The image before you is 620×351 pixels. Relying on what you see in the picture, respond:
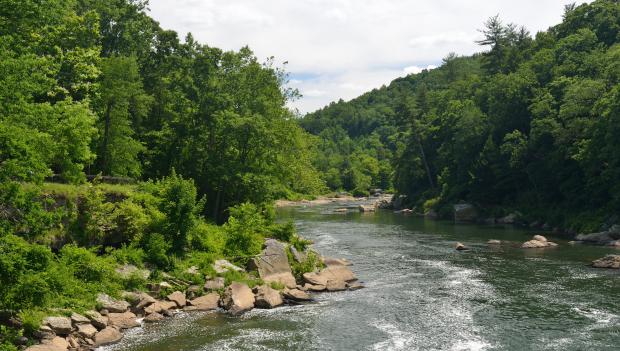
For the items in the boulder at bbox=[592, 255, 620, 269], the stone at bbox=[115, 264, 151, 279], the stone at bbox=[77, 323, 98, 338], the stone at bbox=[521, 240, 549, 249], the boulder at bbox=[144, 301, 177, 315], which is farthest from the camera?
the stone at bbox=[521, 240, 549, 249]

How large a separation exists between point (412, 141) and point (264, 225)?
2961 inches

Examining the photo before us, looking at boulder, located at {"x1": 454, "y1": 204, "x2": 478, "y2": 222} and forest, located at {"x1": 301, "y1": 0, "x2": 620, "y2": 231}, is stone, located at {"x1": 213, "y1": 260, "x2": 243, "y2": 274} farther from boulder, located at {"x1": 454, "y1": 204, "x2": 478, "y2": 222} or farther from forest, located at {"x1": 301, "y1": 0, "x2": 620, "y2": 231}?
boulder, located at {"x1": 454, "y1": 204, "x2": 478, "y2": 222}

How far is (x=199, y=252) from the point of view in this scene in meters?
Answer: 36.5

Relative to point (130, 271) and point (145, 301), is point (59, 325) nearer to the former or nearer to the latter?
point (145, 301)

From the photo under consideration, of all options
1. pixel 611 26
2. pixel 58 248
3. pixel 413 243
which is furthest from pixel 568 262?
pixel 611 26

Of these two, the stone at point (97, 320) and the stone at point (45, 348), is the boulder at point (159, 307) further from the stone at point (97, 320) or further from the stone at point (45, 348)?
the stone at point (45, 348)

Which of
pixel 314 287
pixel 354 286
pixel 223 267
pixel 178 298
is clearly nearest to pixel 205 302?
pixel 178 298

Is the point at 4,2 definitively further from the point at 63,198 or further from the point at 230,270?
the point at 230,270

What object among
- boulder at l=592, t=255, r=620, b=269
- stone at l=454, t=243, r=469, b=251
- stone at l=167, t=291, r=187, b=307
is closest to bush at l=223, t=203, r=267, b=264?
stone at l=167, t=291, r=187, b=307

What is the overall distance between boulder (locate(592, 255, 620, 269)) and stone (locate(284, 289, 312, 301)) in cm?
2213

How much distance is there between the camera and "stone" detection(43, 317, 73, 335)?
2356 cm

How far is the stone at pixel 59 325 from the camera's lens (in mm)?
23562

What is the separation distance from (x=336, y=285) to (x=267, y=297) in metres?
6.15

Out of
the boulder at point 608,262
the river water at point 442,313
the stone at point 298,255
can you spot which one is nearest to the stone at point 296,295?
the river water at point 442,313
